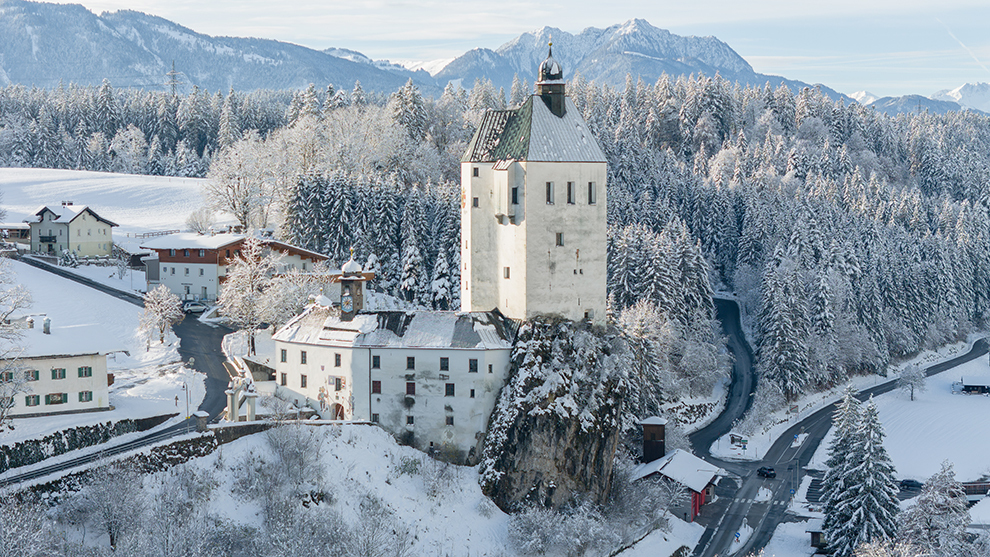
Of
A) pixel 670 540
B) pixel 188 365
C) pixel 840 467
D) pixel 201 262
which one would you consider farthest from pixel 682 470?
pixel 201 262

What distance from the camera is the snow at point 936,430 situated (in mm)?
88188

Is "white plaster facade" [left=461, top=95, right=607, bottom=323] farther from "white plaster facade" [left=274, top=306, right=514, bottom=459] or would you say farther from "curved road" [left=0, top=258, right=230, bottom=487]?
"curved road" [left=0, top=258, right=230, bottom=487]

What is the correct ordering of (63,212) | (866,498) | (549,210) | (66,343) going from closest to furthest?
(66,343)
(866,498)
(549,210)
(63,212)

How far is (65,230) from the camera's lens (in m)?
109

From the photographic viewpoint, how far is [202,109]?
179375 millimetres

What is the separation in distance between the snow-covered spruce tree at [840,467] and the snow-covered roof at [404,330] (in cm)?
2428

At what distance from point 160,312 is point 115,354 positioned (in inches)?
194

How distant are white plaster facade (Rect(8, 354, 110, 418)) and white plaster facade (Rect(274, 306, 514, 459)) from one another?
13.1 m

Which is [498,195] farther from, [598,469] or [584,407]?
[598,469]

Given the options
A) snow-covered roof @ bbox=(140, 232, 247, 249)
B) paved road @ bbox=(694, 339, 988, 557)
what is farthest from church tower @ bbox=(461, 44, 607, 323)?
snow-covered roof @ bbox=(140, 232, 247, 249)

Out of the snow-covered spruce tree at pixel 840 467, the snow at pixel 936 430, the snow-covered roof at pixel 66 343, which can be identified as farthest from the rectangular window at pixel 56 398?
the snow at pixel 936 430

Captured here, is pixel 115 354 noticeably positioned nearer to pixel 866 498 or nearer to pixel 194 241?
pixel 194 241

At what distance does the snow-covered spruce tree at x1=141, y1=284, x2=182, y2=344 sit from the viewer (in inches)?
3088

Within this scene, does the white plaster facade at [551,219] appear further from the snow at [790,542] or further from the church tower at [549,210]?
the snow at [790,542]
